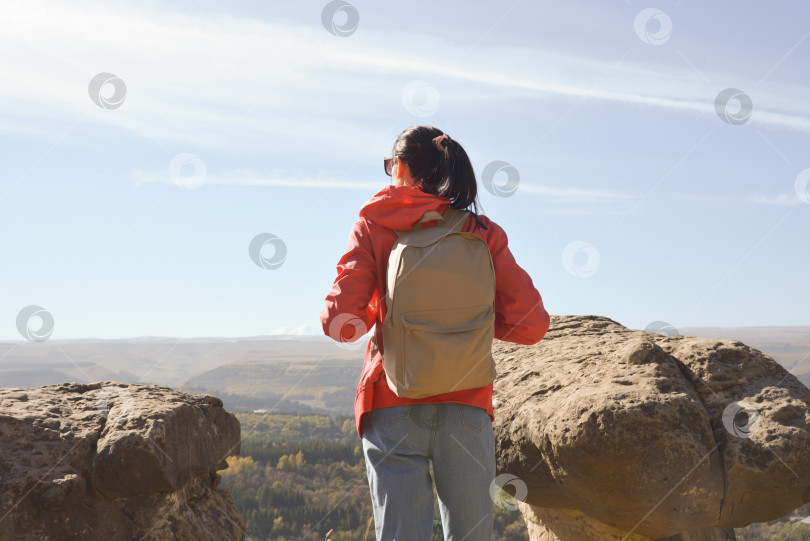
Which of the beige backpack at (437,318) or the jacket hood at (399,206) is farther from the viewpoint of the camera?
the jacket hood at (399,206)

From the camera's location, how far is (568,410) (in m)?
3.14

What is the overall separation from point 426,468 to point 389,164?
1170 millimetres

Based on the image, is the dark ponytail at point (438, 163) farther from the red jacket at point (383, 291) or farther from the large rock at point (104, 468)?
the large rock at point (104, 468)

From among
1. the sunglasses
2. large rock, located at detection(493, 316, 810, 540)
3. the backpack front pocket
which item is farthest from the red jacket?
large rock, located at detection(493, 316, 810, 540)

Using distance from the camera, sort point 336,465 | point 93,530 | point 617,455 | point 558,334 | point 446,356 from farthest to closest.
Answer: point 336,465 → point 558,334 → point 617,455 → point 93,530 → point 446,356

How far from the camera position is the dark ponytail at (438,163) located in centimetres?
257

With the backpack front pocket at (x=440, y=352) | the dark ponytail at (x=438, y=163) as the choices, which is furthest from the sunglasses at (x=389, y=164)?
the backpack front pocket at (x=440, y=352)

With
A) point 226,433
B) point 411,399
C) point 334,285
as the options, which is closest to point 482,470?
point 411,399

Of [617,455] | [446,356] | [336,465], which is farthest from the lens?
[336,465]

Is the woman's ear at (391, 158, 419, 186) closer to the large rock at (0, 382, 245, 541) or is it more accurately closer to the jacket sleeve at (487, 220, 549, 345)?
the jacket sleeve at (487, 220, 549, 345)

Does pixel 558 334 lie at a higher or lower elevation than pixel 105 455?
higher

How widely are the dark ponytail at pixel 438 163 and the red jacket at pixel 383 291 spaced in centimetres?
9

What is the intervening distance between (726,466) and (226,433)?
7.40 ft

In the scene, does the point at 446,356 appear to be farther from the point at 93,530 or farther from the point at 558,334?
the point at 558,334
